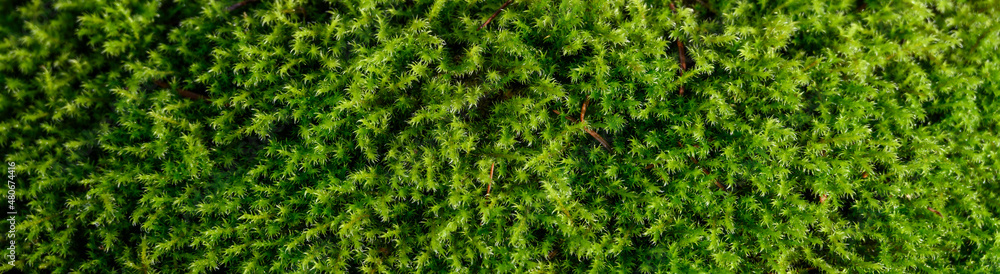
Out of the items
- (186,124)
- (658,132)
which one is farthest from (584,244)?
(186,124)

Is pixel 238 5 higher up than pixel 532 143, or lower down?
higher up

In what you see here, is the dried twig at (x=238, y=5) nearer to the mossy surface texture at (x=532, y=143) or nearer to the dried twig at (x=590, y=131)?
the mossy surface texture at (x=532, y=143)

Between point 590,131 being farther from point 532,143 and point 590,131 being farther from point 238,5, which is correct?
point 238,5

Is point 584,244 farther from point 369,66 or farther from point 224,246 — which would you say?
point 224,246

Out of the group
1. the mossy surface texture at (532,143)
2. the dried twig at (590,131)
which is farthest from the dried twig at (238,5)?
the dried twig at (590,131)

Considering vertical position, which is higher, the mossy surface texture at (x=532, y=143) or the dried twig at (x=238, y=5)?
the dried twig at (x=238, y=5)

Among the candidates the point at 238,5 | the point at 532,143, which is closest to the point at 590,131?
the point at 532,143

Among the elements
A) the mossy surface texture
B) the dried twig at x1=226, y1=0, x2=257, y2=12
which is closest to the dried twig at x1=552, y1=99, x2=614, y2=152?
the mossy surface texture

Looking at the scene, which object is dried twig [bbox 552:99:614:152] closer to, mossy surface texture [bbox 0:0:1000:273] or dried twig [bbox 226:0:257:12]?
mossy surface texture [bbox 0:0:1000:273]

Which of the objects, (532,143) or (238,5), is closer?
(532,143)
